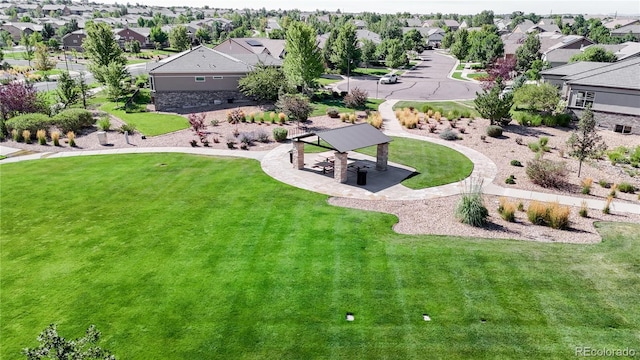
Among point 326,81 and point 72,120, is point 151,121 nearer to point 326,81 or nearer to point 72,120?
point 72,120

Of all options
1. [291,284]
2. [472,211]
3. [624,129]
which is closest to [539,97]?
[624,129]

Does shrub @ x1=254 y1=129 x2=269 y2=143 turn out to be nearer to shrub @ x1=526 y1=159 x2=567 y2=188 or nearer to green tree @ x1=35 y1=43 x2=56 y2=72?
shrub @ x1=526 y1=159 x2=567 y2=188

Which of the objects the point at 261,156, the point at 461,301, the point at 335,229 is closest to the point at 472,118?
the point at 261,156

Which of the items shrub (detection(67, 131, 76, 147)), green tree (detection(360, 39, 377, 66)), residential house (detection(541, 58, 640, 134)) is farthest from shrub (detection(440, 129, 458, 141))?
green tree (detection(360, 39, 377, 66))

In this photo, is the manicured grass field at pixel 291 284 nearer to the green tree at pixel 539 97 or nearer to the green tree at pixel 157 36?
the green tree at pixel 539 97

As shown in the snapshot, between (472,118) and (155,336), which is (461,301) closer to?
(155,336)

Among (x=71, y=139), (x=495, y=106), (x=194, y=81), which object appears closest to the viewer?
(x=71, y=139)

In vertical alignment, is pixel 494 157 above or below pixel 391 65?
below
